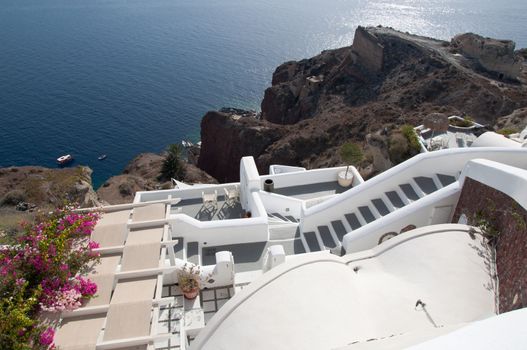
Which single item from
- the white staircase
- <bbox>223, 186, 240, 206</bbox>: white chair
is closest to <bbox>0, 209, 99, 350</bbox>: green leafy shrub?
the white staircase

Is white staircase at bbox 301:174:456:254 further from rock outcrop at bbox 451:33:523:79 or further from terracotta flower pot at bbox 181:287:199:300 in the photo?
rock outcrop at bbox 451:33:523:79

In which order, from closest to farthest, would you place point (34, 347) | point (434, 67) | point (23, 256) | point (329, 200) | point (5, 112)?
point (34, 347) < point (23, 256) < point (329, 200) < point (434, 67) < point (5, 112)

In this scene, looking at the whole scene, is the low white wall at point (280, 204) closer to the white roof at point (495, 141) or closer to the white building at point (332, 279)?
the white building at point (332, 279)

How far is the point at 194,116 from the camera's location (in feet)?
254

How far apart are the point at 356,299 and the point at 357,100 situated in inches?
2174

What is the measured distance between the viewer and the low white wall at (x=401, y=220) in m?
11.4

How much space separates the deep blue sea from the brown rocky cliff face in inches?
539

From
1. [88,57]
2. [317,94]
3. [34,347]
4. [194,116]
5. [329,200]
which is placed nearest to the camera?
[34,347]

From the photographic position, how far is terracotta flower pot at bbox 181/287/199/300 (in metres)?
11.4

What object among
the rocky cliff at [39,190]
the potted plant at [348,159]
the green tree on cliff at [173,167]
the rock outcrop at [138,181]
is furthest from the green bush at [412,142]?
the green tree on cliff at [173,167]

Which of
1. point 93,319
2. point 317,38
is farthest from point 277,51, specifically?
point 93,319

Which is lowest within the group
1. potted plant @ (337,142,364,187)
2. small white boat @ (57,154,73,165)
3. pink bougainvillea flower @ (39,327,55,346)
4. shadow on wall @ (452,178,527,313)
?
small white boat @ (57,154,73,165)

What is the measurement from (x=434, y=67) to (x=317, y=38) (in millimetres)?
71904

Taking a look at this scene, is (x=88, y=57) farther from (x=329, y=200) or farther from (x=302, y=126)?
(x=329, y=200)
